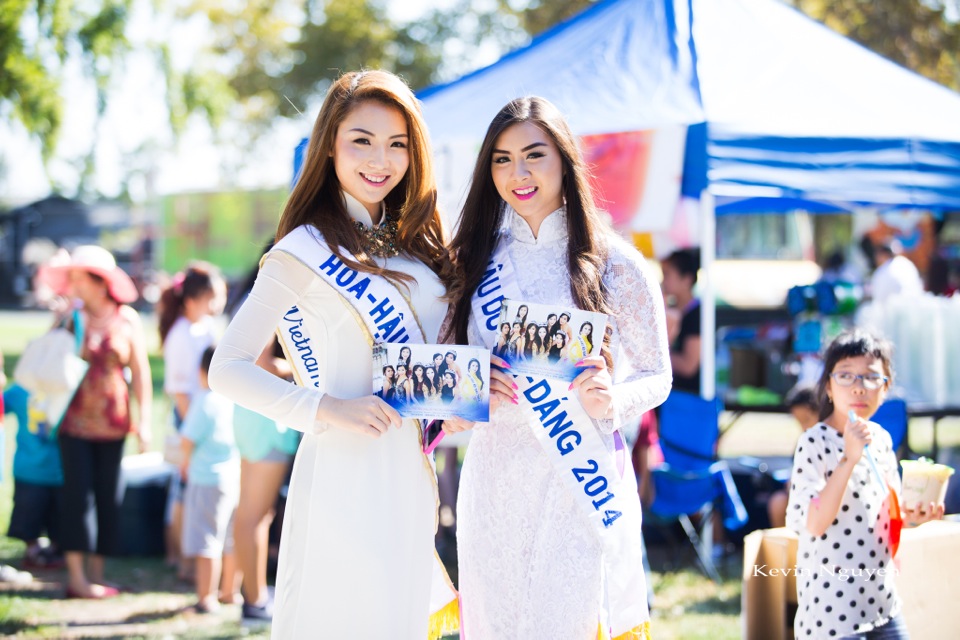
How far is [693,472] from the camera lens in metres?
4.86

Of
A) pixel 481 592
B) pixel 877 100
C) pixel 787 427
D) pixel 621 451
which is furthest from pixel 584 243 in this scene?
pixel 787 427

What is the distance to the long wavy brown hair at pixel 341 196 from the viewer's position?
87.3 inches

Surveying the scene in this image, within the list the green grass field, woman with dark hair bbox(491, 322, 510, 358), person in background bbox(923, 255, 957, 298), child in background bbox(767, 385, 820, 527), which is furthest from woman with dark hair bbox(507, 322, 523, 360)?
person in background bbox(923, 255, 957, 298)

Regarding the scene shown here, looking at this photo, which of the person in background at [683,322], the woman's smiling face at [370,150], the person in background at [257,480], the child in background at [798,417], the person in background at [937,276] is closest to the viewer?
the woman's smiling face at [370,150]

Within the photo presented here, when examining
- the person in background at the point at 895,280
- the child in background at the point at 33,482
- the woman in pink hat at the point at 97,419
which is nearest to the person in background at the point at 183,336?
the woman in pink hat at the point at 97,419

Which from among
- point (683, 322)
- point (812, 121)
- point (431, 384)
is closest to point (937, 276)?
point (683, 322)

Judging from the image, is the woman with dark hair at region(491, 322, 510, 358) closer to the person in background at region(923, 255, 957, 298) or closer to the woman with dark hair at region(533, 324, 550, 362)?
the woman with dark hair at region(533, 324, 550, 362)

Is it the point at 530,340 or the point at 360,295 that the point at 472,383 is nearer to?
the point at 530,340

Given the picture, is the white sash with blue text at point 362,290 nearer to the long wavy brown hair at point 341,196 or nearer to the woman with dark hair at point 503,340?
the long wavy brown hair at point 341,196

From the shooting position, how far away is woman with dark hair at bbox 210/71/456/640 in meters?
2.09

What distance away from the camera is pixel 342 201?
7.54 ft

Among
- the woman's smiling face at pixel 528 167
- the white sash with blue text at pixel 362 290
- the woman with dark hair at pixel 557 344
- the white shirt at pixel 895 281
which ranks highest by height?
the white shirt at pixel 895 281

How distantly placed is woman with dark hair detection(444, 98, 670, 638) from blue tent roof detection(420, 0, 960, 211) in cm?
220

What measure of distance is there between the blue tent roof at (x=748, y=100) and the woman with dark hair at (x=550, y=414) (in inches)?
86.5
